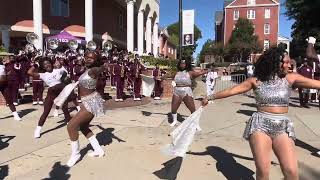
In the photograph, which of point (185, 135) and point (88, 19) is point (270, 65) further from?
point (88, 19)

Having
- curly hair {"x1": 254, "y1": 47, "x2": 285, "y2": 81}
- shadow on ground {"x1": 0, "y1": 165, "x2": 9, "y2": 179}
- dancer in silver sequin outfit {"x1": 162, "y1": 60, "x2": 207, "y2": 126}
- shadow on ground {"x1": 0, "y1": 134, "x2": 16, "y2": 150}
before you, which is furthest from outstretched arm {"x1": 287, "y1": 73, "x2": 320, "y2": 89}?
shadow on ground {"x1": 0, "y1": 134, "x2": 16, "y2": 150}

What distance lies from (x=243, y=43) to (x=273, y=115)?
69.2 meters

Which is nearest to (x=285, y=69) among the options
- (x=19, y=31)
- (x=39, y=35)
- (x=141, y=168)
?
(x=141, y=168)

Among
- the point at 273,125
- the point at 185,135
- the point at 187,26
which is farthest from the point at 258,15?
the point at 273,125

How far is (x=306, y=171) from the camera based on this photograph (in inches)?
260

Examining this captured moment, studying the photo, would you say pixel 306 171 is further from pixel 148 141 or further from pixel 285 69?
pixel 148 141

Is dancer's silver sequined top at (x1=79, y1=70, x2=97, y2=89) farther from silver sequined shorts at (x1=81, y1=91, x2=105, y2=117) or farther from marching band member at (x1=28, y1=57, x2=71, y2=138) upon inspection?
marching band member at (x1=28, y1=57, x2=71, y2=138)

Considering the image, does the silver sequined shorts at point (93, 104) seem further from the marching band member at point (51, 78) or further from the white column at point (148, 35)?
the white column at point (148, 35)

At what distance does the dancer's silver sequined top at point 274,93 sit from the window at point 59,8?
79.4 ft

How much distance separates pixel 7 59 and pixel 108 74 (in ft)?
14.9

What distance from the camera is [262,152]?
4.59 m

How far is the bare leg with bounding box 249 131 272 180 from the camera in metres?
4.59

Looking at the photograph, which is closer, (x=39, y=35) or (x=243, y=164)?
(x=243, y=164)

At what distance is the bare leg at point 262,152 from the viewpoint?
459 cm
